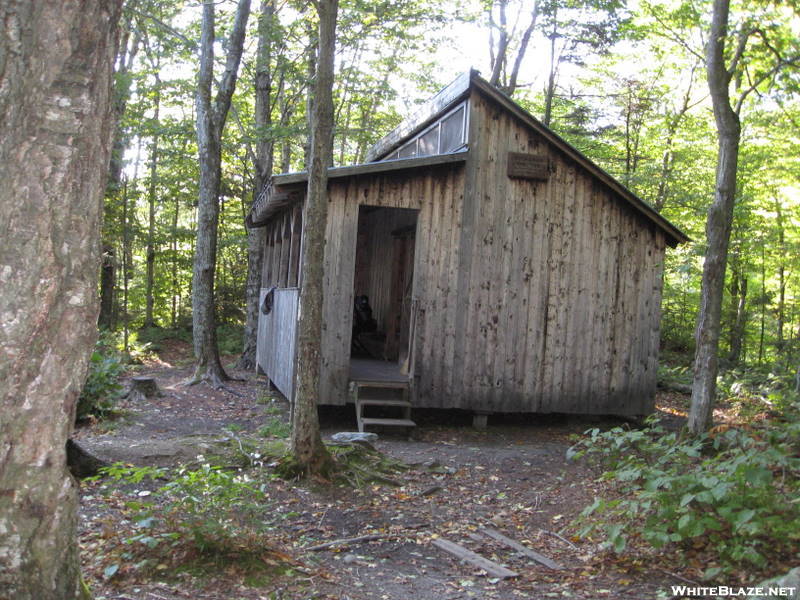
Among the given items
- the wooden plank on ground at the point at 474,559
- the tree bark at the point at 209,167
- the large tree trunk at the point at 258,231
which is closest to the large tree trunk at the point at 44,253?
the wooden plank on ground at the point at 474,559

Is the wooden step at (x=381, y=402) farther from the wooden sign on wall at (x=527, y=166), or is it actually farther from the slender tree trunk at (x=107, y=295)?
the slender tree trunk at (x=107, y=295)

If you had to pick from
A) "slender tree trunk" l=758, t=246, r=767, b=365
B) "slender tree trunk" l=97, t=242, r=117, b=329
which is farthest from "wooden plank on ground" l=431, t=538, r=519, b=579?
Answer: "slender tree trunk" l=97, t=242, r=117, b=329

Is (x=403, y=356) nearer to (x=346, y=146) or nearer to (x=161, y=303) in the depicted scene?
(x=161, y=303)

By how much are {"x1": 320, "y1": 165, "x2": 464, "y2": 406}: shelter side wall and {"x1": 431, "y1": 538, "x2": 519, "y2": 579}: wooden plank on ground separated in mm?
4559

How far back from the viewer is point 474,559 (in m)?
5.19

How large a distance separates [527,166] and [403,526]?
21.1 feet

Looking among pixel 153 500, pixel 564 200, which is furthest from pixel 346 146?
pixel 153 500

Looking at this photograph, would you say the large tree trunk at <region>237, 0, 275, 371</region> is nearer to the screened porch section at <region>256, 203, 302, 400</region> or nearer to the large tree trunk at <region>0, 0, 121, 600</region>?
the screened porch section at <region>256, 203, 302, 400</region>

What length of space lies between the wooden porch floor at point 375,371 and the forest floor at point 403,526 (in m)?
0.81

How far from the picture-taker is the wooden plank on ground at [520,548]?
203 inches

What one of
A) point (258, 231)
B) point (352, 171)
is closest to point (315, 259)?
point (352, 171)

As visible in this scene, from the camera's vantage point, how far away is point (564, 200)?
10.7 metres

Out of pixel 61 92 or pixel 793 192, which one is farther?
pixel 793 192

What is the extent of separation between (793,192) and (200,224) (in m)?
14.2
